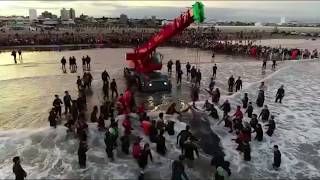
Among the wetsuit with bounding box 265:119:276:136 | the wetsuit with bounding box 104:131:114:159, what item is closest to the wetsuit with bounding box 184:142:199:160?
the wetsuit with bounding box 104:131:114:159

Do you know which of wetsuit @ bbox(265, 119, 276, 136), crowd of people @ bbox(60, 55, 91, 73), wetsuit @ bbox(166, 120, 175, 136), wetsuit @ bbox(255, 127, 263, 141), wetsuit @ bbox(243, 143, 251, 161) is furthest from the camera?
crowd of people @ bbox(60, 55, 91, 73)

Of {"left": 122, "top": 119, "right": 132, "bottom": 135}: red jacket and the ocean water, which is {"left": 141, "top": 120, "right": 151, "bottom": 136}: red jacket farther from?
{"left": 122, "top": 119, "right": 132, "bottom": 135}: red jacket

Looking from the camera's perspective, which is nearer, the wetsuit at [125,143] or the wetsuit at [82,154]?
the wetsuit at [82,154]

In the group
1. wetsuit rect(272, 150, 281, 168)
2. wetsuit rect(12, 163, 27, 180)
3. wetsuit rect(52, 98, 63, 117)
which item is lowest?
wetsuit rect(272, 150, 281, 168)

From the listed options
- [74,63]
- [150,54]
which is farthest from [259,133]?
[74,63]

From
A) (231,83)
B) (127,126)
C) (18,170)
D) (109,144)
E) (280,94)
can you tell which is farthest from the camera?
(231,83)

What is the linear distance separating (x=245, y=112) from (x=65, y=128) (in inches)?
366

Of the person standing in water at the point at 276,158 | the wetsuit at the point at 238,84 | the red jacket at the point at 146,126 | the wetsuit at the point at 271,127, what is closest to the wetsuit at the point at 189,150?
the red jacket at the point at 146,126

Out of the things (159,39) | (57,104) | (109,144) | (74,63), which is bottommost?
(109,144)

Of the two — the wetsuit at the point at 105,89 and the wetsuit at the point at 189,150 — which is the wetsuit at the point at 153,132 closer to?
the wetsuit at the point at 189,150

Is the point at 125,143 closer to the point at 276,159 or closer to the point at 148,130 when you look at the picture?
the point at 148,130

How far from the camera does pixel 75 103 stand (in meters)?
Result: 16.9

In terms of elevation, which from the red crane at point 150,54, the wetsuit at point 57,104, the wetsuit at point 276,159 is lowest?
the wetsuit at point 276,159

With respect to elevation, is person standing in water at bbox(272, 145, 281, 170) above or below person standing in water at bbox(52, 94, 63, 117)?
below
